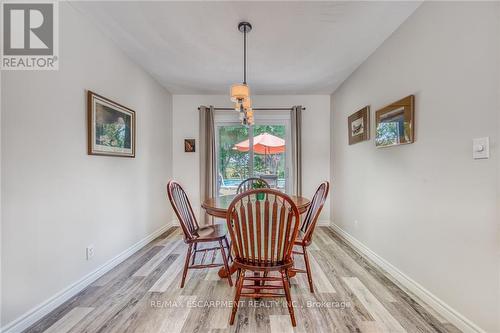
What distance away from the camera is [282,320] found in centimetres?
162

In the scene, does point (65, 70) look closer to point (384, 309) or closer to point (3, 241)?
point (3, 241)

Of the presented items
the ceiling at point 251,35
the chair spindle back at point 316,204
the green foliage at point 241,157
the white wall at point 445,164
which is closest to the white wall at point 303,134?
the green foliage at point 241,157

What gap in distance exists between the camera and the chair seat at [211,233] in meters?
2.11

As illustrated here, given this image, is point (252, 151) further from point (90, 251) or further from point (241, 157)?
point (90, 251)

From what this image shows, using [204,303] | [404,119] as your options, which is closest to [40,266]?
[204,303]

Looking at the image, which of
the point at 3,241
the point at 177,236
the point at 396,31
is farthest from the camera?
the point at 177,236

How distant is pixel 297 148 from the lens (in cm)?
404

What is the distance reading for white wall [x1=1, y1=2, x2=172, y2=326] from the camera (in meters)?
1.48

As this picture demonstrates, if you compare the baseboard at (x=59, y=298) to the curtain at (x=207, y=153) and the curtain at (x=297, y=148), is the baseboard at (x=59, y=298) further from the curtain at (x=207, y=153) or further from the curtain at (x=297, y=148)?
the curtain at (x=297, y=148)

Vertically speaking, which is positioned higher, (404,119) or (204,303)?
(404,119)

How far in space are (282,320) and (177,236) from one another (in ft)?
7.81

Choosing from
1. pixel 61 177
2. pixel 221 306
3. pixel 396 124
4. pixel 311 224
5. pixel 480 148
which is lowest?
pixel 221 306

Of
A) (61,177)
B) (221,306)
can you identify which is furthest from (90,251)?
(221,306)

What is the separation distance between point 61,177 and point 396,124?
9.68 ft
